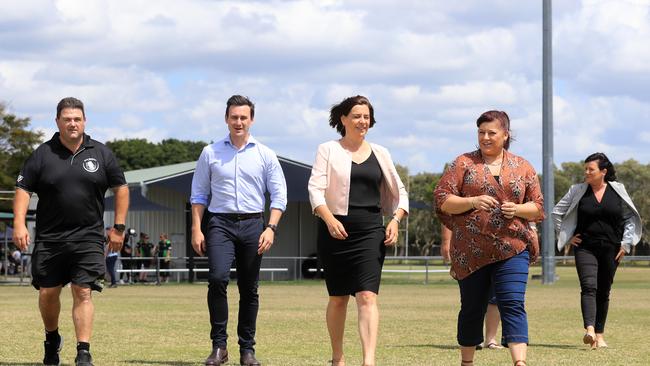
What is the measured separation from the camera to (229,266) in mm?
10578

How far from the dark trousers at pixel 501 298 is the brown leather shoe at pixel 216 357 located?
84.2 inches

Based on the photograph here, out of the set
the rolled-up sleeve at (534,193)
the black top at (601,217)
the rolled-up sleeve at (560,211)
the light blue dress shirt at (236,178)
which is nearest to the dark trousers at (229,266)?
the light blue dress shirt at (236,178)

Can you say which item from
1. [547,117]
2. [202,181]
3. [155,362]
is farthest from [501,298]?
[547,117]

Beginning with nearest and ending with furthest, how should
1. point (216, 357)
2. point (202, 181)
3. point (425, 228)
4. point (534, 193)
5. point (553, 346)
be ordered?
point (534, 193) < point (216, 357) < point (202, 181) < point (553, 346) < point (425, 228)

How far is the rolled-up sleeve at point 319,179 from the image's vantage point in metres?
9.65

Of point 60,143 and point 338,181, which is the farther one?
point 60,143

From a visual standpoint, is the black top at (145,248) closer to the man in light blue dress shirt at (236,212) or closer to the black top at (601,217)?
the black top at (601,217)

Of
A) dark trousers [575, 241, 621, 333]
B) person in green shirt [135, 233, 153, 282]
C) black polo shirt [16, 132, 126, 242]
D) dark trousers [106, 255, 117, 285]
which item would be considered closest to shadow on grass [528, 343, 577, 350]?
dark trousers [575, 241, 621, 333]

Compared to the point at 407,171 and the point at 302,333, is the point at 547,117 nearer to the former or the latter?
the point at 302,333

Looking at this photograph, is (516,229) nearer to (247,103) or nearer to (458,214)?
(458,214)

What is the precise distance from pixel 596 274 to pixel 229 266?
4.64 m

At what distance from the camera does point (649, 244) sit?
9162cm

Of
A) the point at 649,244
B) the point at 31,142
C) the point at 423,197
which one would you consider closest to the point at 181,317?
the point at 31,142

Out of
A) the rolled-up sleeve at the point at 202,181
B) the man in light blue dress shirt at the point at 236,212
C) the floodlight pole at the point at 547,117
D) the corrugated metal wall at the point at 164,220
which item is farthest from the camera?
the corrugated metal wall at the point at 164,220
